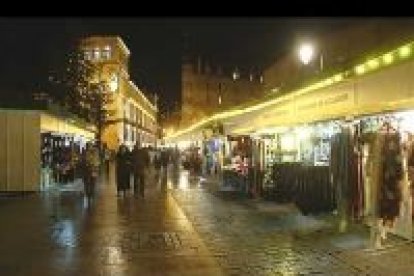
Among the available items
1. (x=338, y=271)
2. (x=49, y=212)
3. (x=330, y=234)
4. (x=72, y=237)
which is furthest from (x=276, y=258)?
(x=49, y=212)

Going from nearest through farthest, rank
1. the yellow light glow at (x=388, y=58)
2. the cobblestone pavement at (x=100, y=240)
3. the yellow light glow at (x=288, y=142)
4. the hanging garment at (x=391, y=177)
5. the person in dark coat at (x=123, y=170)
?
the cobblestone pavement at (x=100, y=240)
the hanging garment at (x=391, y=177)
the yellow light glow at (x=388, y=58)
the yellow light glow at (x=288, y=142)
the person in dark coat at (x=123, y=170)

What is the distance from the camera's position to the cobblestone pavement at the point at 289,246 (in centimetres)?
1084

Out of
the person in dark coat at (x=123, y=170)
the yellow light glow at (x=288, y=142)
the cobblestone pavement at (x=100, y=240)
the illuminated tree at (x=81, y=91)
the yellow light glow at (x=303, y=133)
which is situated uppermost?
the illuminated tree at (x=81, y=91)

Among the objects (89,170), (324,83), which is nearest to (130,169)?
(89,170)

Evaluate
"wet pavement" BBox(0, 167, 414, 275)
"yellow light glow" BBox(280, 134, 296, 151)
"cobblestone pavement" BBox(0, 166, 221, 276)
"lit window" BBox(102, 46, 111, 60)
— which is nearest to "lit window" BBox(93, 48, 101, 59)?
"lit window" BBox(102, 46, 111, 60)

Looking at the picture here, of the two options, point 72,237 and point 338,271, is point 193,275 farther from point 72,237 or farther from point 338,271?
point 72,237

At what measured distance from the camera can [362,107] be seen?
13594 mm

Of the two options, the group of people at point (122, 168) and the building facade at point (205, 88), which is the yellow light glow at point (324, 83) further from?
the building facade at point (205, 88)

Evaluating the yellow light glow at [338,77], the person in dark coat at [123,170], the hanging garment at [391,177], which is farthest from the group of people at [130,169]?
the hanging garment at [391,177]

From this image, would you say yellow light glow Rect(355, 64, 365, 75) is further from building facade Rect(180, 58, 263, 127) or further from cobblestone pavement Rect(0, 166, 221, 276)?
building facade Rect(180, 58, 263, 127)

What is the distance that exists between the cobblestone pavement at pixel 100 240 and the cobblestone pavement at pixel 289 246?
1.24 feet

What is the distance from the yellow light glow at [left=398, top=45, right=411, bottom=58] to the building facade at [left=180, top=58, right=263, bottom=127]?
93.7 m

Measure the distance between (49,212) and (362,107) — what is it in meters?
9.40
